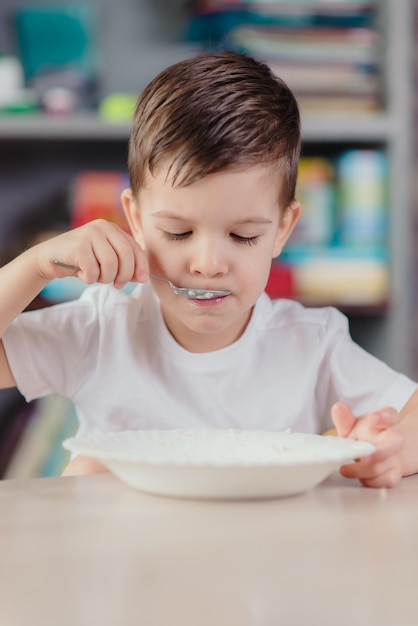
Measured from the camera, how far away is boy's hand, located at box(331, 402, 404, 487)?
718 mm

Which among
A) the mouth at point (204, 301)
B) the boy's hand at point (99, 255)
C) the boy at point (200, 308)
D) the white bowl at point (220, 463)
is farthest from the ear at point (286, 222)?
the white bowl at point (220, 463)

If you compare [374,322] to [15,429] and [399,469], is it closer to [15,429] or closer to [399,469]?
[15,429]

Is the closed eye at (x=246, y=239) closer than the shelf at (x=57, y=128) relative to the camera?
Yes

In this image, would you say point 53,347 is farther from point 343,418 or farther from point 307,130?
point 307,130

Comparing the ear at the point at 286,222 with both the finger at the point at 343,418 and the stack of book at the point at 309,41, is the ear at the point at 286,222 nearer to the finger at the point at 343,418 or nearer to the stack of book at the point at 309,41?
the finger at the point at 343,418

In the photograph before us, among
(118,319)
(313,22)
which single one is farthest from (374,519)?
(313,22)

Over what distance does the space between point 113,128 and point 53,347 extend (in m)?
1.01

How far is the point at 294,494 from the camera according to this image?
0.66 m

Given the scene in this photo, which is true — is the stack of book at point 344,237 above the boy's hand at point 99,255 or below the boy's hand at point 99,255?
below

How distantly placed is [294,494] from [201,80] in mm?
507

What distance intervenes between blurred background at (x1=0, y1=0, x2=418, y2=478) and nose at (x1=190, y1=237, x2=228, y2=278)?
1.06 metres

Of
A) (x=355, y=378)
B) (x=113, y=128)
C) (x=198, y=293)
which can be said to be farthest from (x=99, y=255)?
(x=113, y=128)

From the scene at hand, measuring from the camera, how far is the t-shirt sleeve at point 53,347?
1025mm

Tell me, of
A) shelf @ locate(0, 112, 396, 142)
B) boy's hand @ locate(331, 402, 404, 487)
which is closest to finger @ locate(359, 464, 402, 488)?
boy's hand @ locate(331, 402, 404, 487)
